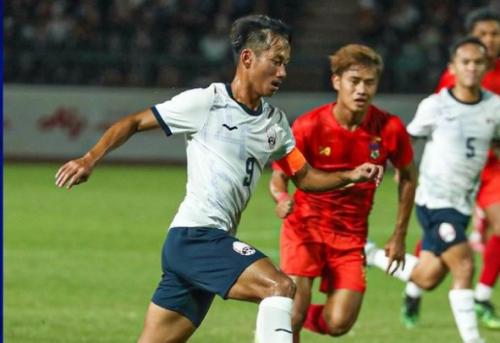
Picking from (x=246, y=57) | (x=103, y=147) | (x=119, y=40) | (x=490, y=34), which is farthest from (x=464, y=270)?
(x=119, y=40)

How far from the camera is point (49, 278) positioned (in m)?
12.2

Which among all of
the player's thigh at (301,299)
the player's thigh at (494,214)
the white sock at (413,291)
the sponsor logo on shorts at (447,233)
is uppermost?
the player's thigh at (301,299)

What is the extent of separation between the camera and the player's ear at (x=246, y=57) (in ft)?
22.3

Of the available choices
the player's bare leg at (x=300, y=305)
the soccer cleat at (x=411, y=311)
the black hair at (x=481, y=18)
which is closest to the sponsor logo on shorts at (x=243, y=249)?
the player's bare leg at (x=300, y=305)

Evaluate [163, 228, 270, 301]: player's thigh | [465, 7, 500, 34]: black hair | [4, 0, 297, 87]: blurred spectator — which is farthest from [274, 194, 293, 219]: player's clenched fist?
[4, 0, 297, 87]: blurred spectator

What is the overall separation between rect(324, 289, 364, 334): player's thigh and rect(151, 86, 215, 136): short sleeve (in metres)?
1.93

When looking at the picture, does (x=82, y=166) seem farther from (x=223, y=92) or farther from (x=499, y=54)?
(x=499, y=54)

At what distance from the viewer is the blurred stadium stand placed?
25453mm

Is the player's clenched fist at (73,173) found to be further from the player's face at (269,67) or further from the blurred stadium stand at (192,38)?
the blurred stadium stand at (192,38)

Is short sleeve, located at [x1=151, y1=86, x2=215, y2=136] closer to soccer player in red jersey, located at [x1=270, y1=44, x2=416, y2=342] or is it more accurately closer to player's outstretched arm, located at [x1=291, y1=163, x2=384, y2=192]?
player's outstretched arm, located at [x1=291, y1=163, x2=384, y2=192]

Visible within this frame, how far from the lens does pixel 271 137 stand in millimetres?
6898

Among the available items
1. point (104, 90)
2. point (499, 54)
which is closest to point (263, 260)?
point (499, 54)

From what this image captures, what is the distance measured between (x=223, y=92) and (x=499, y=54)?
14.9 ft

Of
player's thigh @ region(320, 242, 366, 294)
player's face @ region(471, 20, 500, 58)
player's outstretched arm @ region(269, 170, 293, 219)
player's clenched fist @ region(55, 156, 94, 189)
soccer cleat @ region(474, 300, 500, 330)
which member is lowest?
soccer cleat @ region(474, 300, 500, 330)
